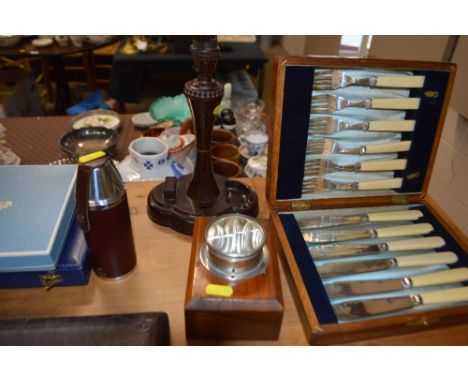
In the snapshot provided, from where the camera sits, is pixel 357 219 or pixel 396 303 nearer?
pixel 396 303

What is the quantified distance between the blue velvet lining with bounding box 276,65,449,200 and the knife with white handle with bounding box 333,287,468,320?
12.1 inches

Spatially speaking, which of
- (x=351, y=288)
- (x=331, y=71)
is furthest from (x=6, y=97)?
(x=351, y=288)

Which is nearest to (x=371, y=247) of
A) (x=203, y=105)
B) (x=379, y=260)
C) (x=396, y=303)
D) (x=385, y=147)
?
(x=379, y=260)

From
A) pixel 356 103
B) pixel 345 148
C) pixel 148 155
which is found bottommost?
pixel 148 155

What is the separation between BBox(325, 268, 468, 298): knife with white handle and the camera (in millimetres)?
722

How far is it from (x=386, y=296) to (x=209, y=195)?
44 cm

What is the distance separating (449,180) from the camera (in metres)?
1.65

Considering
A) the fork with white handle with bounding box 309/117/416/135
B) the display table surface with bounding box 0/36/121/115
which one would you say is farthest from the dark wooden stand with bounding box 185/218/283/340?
the display table surface with bounding box 0/36/121/115

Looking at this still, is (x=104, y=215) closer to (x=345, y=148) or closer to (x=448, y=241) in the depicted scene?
(x=345, y=148)

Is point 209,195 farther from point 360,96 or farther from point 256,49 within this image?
point 256,49

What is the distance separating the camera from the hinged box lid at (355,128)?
81 cm

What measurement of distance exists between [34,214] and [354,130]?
721 millimetres

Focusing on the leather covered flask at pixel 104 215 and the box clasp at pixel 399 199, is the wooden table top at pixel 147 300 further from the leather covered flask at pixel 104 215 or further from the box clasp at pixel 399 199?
the box clasp at pixel 399 199

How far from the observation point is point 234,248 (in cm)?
65
